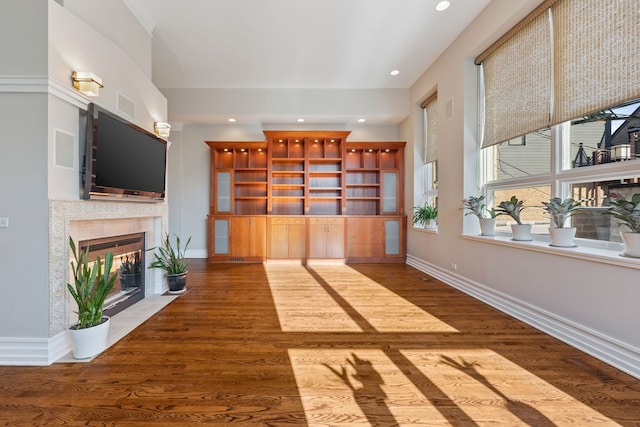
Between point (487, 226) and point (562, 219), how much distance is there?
2.99 feet

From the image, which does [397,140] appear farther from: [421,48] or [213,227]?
[213,227]

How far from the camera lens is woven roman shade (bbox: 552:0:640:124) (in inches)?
79.8

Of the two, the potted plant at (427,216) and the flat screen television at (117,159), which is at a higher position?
the flat screen television at (117,159)

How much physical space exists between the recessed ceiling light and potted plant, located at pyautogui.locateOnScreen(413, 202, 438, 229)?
3007 millimetres

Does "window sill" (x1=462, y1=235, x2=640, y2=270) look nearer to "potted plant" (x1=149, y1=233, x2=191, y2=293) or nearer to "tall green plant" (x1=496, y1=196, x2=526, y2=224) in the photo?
"tall green plant" (x1=496, y1=196, x2=526, y2=224)

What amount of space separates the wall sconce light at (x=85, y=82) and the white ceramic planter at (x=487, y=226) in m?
4.30

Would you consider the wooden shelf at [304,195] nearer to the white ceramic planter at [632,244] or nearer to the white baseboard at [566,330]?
the white baseboard at [566,330]

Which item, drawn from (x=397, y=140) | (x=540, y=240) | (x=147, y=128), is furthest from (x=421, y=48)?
(x=147, y=128)

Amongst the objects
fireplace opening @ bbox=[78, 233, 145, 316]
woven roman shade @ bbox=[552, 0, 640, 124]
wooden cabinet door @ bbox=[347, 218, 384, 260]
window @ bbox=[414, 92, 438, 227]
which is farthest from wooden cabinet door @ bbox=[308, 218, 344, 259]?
woven roman shade @ bbox=[552, 0, 640, 124]

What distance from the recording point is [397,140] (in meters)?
6.31

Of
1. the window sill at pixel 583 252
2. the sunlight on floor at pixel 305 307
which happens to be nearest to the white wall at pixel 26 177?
the sunlight on floor at pixel 305 307

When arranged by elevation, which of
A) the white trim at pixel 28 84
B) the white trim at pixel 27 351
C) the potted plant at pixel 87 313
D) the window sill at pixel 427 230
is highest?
the white trim at pixel 28 84

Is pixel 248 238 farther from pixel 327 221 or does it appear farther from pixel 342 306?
pixel 342 306

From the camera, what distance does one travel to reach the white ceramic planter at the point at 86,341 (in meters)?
2.03
